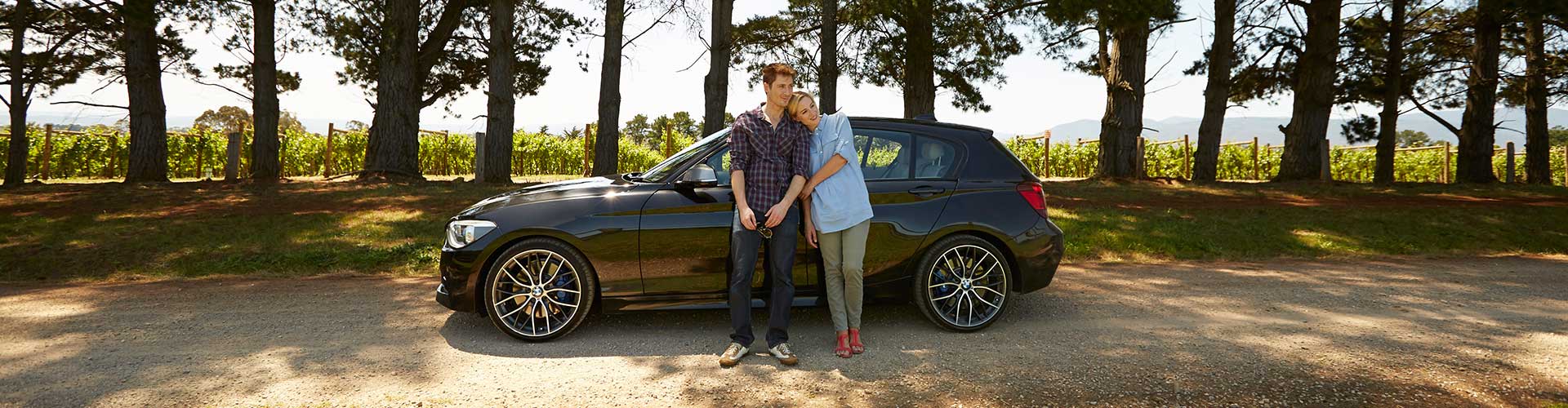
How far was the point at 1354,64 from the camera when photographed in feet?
74.0

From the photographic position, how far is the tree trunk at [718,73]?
54.1 feet

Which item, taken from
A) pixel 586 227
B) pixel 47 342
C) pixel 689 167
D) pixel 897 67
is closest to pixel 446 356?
pixel 586 227

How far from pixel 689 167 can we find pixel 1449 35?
25.2m

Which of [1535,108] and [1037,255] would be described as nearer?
[1037,255]

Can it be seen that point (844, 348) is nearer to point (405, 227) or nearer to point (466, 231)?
point (466, 231)

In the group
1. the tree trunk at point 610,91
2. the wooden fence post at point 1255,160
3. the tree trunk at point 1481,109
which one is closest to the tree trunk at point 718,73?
the tree trunk at point 610,91

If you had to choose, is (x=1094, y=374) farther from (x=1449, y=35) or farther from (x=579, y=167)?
(x=579, y=167)

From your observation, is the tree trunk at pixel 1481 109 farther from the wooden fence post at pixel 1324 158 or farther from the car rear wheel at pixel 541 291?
the car rear wheel at pixel 541 291

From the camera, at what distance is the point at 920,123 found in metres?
5.54

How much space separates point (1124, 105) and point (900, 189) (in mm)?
16685

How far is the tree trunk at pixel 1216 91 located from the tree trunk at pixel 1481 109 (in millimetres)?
6301

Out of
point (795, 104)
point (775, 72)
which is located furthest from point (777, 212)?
point (775, 72)

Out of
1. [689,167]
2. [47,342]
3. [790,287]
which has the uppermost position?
[689,167]

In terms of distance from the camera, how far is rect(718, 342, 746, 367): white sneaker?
183 inches
